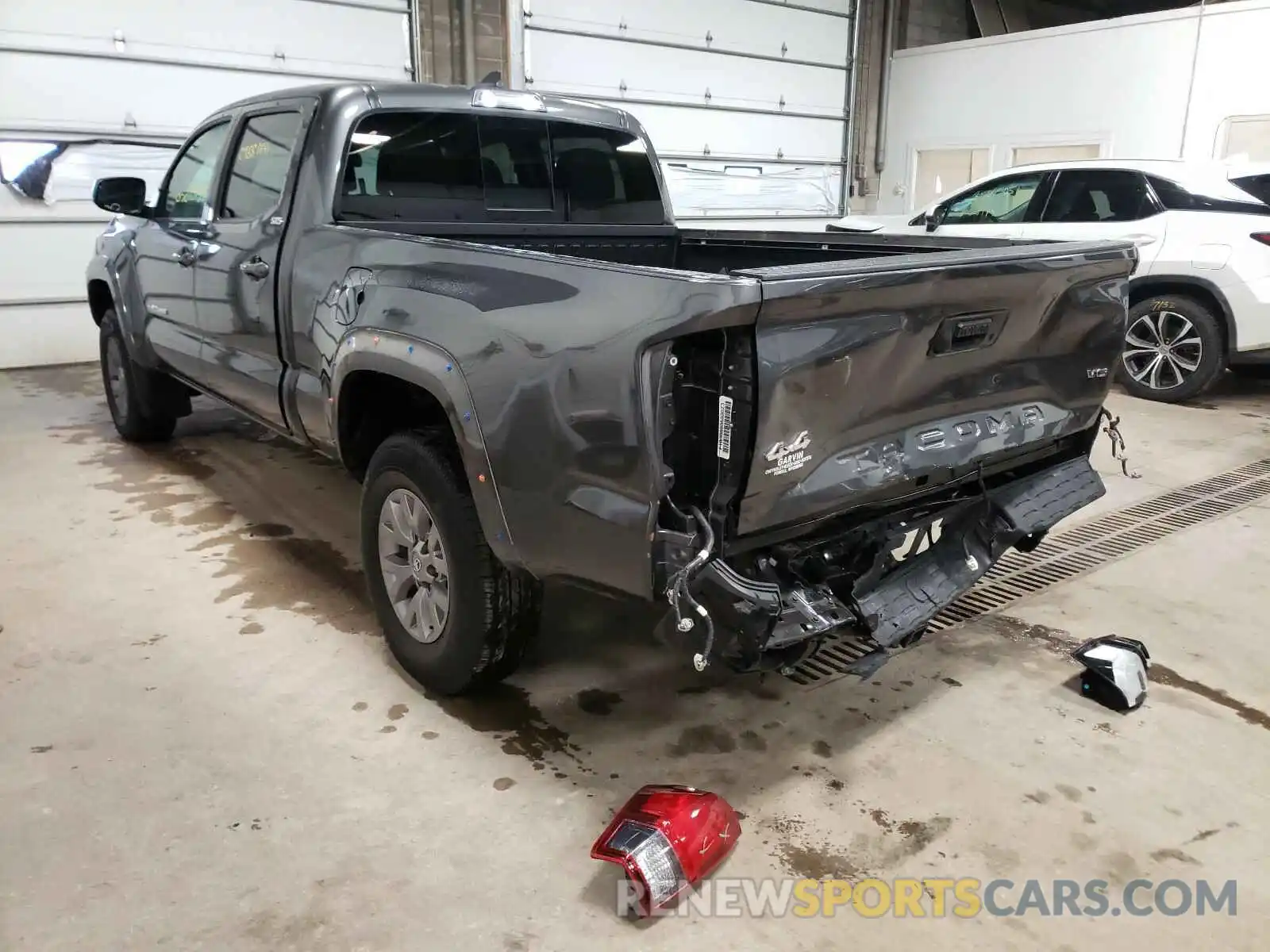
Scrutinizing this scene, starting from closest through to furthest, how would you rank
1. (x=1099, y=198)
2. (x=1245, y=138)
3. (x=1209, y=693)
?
(x=1209, y=693) < (x=1099, y=198) < (x=1245, y=138)

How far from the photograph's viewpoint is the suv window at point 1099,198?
6.97 metres

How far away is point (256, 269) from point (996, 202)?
20.8ft

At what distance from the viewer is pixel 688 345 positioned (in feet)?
6.48

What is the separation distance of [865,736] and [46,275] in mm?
8234

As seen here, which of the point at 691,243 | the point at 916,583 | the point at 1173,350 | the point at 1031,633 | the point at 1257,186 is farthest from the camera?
the point at 1173,350

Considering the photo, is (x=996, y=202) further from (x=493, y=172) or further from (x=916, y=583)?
(x=916, y=583)

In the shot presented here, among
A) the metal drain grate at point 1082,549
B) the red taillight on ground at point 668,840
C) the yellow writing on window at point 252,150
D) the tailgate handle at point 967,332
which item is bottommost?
the metal drain grate at point 1082,549

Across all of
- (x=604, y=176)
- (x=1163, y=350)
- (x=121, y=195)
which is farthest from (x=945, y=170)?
(x=121, y=195)

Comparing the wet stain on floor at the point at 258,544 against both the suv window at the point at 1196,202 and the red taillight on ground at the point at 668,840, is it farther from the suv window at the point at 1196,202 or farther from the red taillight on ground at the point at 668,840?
the suv window at the point at 1196,202

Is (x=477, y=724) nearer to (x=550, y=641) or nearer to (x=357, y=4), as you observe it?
(x=550, y=641)

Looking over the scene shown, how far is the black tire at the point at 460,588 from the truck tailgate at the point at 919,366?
83 cm

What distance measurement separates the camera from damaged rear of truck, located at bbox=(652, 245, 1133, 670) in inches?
77.8

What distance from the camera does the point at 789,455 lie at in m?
2.05

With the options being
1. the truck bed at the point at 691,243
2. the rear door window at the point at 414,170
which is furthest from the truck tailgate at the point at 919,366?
the rear door window at the point at 414,170
